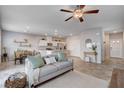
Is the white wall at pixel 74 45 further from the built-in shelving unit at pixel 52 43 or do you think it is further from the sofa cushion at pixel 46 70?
the sofa cushion at pixel 46 70

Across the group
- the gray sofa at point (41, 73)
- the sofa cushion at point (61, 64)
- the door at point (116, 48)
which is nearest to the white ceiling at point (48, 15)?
the gray sofa at point (41, 73)

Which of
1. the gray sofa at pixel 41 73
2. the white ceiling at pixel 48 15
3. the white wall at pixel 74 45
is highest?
the white ceiling at pixel 48 15

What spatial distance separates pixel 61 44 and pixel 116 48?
590 cm

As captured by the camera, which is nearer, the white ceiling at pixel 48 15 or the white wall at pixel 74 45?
the white ceiling at pixel 48 15

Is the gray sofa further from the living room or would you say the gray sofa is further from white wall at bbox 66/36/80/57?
white wall at bbox 66/36/80/57

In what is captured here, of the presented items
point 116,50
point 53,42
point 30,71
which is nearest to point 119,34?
point 116,50

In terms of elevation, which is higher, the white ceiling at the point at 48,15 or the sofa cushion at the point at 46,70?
the white ceiling at the point at 48,15

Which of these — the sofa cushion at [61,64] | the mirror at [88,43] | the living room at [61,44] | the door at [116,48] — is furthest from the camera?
the door at [116,48]

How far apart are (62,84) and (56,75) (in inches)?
22.1

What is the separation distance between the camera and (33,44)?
30.6 ft

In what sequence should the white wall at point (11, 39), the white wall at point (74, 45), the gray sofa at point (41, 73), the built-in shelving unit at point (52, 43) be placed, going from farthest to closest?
the white wall at point (74, 45) < the built-in shelving unit at point (52, 43) < the white wall at point (11, 39) < the gray sofa at point (41, 73)

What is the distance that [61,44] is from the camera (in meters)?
11.5

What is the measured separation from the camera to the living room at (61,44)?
129 inches

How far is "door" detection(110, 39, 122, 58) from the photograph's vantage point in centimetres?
863
